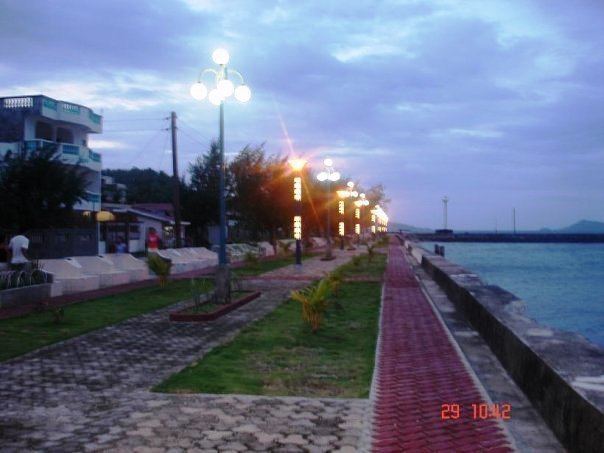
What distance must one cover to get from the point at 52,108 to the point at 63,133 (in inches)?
142

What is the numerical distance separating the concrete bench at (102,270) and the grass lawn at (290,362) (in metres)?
8.80

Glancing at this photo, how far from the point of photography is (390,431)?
5.61m

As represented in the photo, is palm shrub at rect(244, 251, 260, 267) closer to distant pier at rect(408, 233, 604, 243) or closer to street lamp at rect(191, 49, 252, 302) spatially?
street lamp at rect(191, 49, 252, 302)

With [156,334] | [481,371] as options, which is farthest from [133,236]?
[481,371]

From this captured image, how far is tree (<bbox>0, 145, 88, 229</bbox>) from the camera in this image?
77.9ft

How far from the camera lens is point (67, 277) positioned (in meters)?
18.3

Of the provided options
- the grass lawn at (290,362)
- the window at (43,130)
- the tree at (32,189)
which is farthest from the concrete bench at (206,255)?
the grass lawn at (290,362)

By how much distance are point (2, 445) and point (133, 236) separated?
148ft

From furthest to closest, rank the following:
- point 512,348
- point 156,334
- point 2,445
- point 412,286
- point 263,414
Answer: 1. point 412,286
2. point 156,334
3. point 512,348
4. point 263,414
5. point 2,445

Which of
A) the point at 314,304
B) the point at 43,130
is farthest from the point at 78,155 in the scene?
the point at 314,304

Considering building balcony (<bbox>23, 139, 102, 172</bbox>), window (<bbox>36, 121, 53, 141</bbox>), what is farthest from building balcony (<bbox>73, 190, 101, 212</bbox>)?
window (<bbox>36, 121, 53, 141</bbox>)

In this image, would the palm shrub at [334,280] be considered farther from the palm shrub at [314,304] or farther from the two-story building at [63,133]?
the two-story building at [63,133]

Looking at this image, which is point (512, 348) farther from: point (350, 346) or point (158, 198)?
point (158, 198)

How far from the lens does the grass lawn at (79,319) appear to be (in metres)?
10.0
